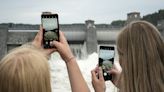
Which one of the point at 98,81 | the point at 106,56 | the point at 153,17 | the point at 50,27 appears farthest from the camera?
the point at 153,17

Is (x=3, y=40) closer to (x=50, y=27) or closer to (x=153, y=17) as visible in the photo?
(x=153, y=17)

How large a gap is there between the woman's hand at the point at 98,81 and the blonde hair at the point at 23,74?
0.64 m

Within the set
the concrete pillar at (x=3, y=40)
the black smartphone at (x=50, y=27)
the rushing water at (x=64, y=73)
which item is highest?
the black smartphone at (x=50, y=27)

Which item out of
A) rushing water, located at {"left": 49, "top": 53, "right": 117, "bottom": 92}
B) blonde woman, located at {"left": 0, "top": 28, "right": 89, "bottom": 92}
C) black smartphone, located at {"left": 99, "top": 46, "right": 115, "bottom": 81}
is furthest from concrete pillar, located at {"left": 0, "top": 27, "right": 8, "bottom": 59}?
blonde woman, located at {"left": 0, "top": 28, "right": 89, "bottom": 92}

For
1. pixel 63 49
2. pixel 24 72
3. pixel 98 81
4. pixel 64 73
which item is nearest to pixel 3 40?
pixel 64 73

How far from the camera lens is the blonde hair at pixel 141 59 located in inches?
90.9

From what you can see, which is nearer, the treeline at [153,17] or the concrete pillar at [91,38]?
the concrete pillar at [91,38]

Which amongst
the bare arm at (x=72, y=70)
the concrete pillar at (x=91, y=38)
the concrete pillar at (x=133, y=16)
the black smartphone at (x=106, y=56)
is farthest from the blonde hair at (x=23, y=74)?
the concrete pillar at (x=133, y=16)

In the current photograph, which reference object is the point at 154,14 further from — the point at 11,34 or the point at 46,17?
the point at 46,17

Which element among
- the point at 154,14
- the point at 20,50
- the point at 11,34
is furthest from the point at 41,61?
the point at 154,14

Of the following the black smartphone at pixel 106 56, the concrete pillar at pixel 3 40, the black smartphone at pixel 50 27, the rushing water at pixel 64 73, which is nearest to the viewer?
the black smartphone at pixel 50 27

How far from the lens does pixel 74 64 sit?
2.36 m

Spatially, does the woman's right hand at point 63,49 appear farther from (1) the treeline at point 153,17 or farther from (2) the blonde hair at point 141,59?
(1) the treeline at point 153,17

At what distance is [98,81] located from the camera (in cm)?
263
